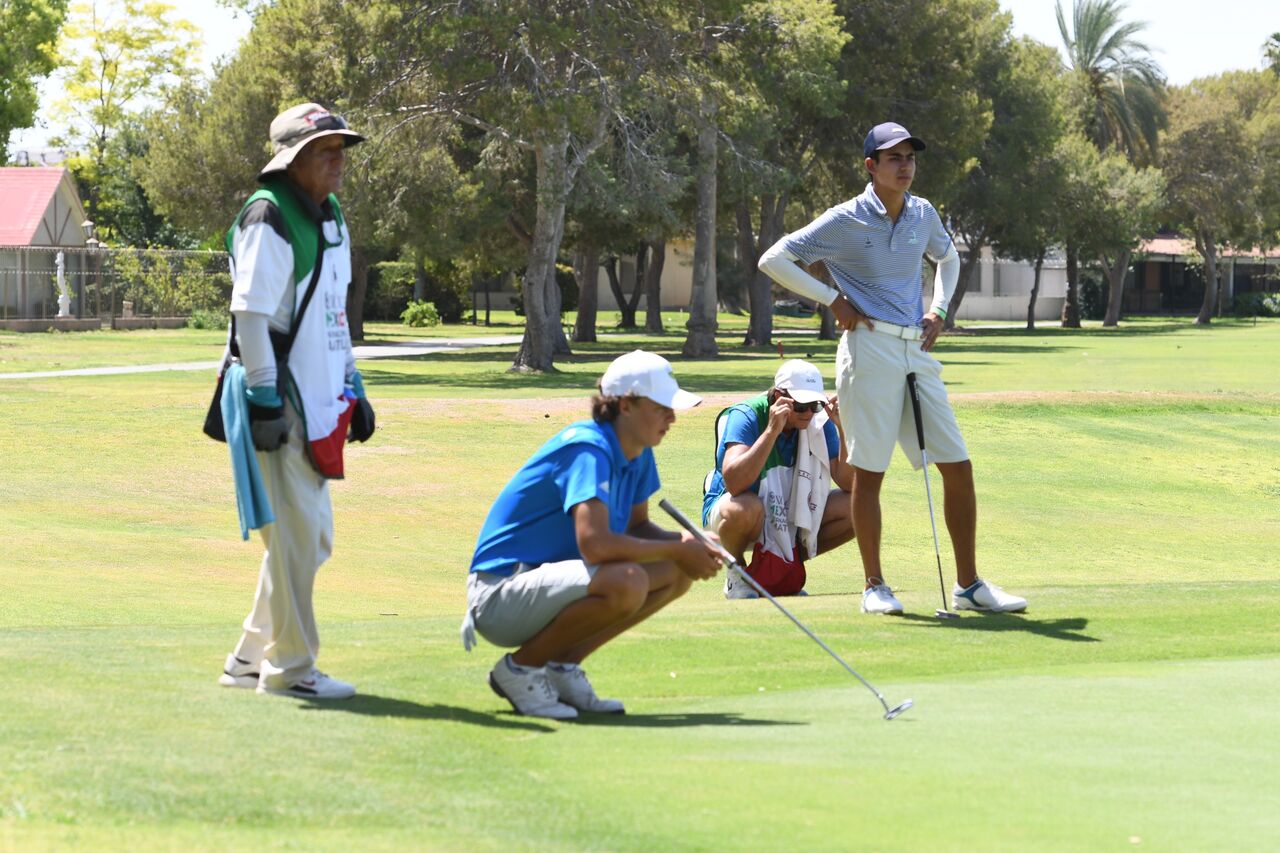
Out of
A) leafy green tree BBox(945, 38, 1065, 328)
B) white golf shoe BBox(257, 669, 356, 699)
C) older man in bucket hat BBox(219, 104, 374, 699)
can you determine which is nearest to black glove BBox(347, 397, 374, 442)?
older man in bucket hat BBox(219, 104, 374, 699)

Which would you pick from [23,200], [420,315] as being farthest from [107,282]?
[420,315]

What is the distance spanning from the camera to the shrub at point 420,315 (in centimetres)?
6819

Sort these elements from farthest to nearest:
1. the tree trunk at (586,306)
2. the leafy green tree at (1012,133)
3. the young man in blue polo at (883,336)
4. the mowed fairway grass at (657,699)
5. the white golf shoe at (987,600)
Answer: the leafy green tree at (1012,133), the tree trunk at (586,306), the white golf shoe at (987,600), the young man in blue polo at (883,336), the mowed fairway grass at (657,699)

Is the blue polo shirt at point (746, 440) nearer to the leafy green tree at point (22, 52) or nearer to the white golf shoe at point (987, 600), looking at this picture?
the white golf shoe at point (987, 600)

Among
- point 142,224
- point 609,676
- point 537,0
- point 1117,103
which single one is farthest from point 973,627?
point 1117,103

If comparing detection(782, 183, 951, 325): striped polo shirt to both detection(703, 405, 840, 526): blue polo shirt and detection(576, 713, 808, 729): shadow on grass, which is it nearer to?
detection(703, 405, 840, 526): blue polo shirt

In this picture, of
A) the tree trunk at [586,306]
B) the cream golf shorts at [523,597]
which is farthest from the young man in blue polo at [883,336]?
the tree trunk at [586,306]

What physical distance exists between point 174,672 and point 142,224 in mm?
75700

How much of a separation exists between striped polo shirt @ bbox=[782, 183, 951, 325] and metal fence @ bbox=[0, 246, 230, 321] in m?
49.7

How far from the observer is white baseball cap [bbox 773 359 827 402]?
10.4 meters

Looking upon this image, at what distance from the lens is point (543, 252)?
38469 mm

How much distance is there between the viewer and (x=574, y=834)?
4.82 m

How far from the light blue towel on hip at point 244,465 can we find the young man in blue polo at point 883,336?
11.9 feet

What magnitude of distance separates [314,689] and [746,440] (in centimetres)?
446
